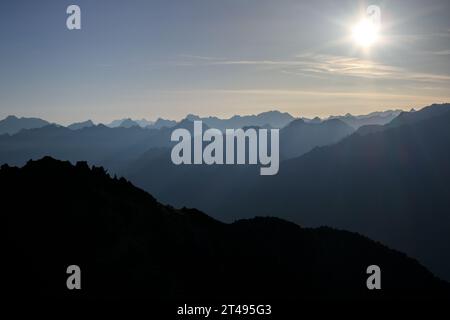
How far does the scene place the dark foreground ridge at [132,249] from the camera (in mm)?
35688

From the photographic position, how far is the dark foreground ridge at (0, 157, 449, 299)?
35.7 m

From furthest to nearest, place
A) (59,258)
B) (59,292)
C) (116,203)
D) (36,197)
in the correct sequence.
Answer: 1. (116,203)
2. (36,197)
3. (59,258)
4. (59,292)

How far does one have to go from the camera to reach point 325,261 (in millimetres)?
63938

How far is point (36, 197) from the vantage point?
41875 millimetres

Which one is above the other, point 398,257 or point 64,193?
point 64,193

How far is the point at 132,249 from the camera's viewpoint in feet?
129

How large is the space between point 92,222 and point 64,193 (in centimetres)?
536

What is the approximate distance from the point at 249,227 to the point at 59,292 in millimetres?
34764

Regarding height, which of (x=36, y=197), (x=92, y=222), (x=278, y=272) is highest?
(x=36, y=197)

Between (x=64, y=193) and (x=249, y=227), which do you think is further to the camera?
(x=249, y=227)
